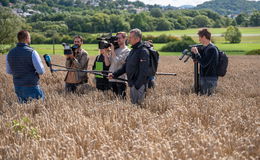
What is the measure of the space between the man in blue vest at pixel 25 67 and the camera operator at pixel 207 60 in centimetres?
291

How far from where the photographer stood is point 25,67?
543 cm

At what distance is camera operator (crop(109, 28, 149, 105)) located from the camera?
5207 millimetres

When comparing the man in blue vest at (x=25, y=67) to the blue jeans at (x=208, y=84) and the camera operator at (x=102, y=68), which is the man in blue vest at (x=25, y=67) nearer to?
the camera operator at (x=102, y=68)

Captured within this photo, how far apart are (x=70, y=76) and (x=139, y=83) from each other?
7.41 feet

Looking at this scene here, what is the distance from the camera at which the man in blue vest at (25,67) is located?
211 inches

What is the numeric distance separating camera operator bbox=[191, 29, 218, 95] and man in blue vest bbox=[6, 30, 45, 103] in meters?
2.91

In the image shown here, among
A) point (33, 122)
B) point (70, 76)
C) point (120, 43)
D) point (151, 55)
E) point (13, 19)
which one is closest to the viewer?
point (33, 122)

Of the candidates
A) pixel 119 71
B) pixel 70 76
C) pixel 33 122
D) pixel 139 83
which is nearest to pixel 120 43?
pixel 119 71

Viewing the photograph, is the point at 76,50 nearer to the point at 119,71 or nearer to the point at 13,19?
the point at 119,71

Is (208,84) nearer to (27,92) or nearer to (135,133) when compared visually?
(135,133)

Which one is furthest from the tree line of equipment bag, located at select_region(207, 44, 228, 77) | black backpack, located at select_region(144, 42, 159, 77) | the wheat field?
the wheat field

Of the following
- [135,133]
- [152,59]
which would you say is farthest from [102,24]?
[135,133]

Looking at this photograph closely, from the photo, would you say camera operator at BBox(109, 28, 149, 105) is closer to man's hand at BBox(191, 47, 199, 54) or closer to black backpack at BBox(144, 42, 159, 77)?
black backpack at BBox(144, 42, 159, 77)

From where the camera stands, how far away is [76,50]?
7.08 m
